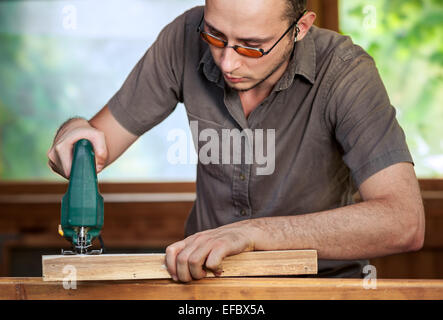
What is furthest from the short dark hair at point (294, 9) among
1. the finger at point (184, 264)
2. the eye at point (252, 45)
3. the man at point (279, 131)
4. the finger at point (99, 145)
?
the finger at point (184, 264)

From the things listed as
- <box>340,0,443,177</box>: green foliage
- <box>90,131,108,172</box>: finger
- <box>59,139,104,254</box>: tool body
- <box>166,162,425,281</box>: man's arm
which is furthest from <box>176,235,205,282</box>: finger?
<box>340,0,443,177</box>: green foliage

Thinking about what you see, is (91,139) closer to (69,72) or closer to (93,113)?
(93,113)

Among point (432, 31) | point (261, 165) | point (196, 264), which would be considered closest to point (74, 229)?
point (196, 264)

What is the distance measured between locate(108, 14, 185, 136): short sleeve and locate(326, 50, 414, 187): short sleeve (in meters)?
0.52

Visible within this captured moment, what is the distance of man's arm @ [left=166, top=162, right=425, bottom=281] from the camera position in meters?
1.37

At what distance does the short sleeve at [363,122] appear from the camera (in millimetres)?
1530

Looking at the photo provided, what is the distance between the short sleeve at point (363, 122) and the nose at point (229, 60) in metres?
0.30

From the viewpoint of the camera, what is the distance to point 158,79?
6.15ft

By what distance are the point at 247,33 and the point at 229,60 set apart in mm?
85

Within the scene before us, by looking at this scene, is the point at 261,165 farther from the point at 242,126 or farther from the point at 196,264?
the point at 196,264

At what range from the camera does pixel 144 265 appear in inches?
47.8

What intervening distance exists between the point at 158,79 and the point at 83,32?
5.72 feet

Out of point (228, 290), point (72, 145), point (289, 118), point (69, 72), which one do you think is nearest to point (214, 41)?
point (289, 118)

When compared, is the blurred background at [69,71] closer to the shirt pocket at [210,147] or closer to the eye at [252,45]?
the shirt pocket at [210,147]
